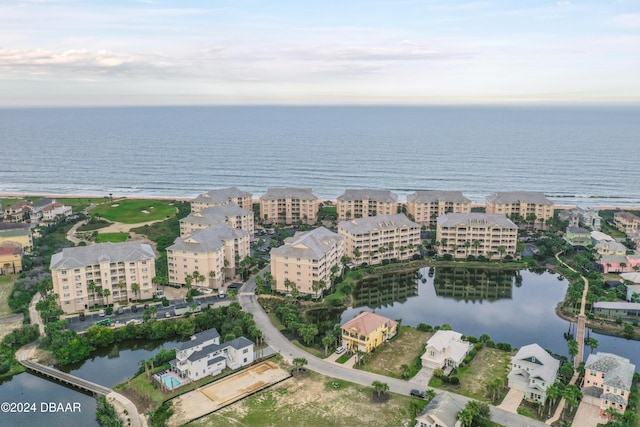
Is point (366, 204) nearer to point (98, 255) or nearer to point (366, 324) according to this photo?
point (366, 324)

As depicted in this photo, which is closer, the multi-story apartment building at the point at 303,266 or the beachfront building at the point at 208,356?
the beachfront building at the point at 208,356

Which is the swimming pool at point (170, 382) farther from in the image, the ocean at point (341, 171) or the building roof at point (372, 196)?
the ocean at point (341, 171)

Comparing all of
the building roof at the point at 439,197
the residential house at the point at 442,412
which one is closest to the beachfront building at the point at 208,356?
the residential house at the point at 442,412

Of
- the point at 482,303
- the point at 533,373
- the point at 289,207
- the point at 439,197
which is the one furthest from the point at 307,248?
the point at 439,197

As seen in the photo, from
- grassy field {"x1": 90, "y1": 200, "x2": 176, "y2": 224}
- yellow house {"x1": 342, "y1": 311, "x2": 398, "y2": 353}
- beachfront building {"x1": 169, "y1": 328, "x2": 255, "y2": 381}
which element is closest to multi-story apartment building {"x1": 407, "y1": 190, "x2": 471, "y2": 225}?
Answer: yellow house {"x1": 342, "y1": 311, "x2": 398, "y2": 353}

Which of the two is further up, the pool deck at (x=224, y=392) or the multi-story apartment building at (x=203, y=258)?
the multi-story apartment building at (x=203, y=258)
